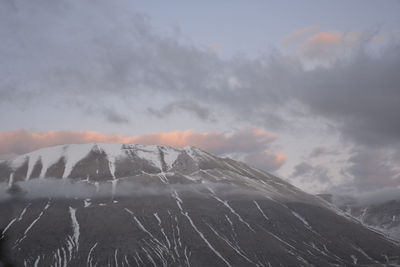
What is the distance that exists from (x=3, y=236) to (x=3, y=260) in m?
2.69

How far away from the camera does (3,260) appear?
46719 mm

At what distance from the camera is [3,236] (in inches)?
1897
